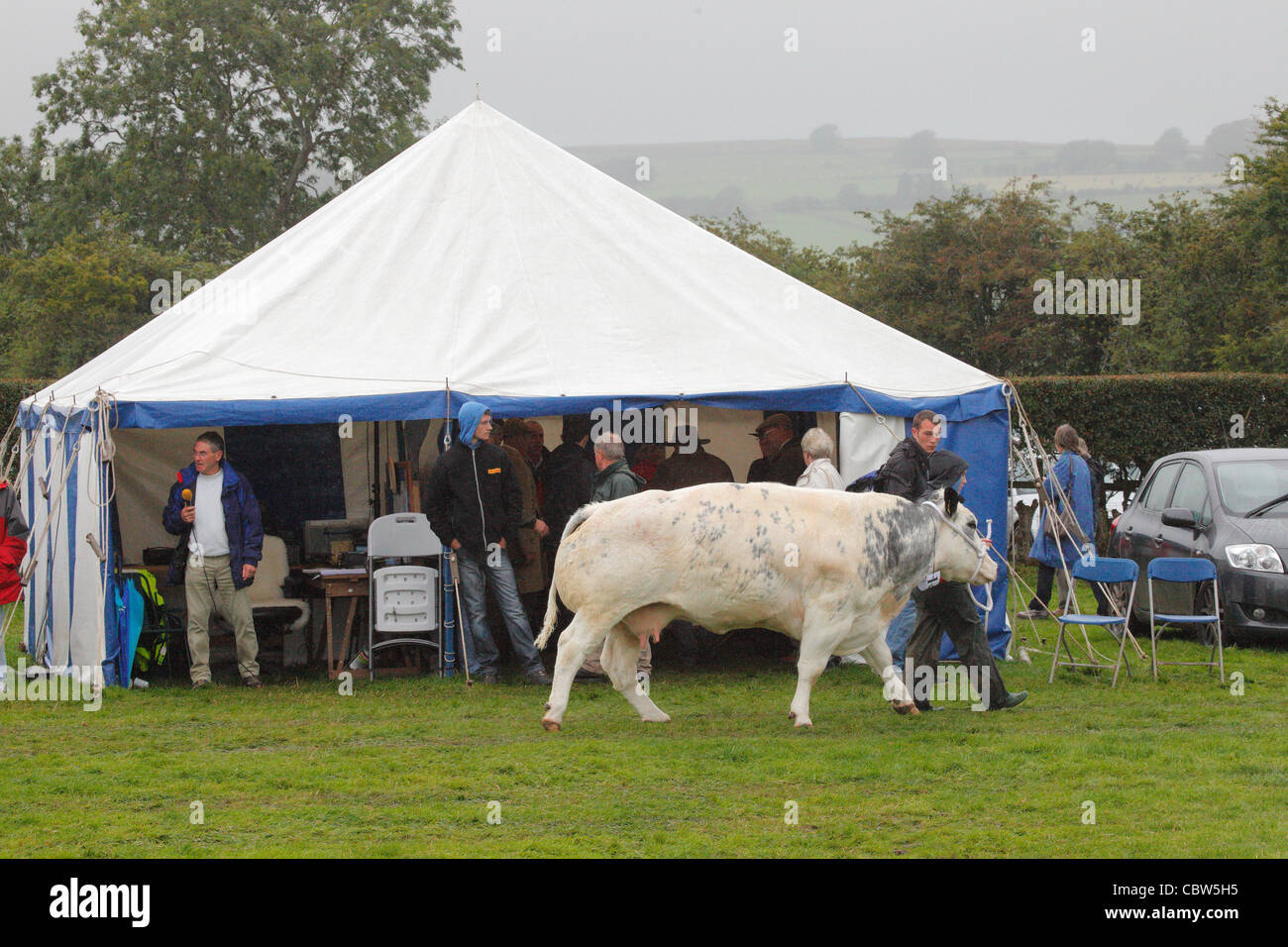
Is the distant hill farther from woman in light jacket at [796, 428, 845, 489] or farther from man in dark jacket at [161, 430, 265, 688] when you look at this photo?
man in dark jacket at [161, 430, 265, 688]

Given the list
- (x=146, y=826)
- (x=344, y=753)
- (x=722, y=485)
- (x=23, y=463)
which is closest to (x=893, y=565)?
(x=722, y=485)

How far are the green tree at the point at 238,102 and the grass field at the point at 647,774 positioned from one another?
96.7ft

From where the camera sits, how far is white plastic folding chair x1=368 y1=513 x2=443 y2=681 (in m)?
10.8

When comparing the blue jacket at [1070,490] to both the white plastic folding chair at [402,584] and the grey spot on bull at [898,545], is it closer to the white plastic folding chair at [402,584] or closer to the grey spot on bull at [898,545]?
the grey spot on bull at [898,545]

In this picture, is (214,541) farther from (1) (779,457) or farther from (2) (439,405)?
(1) (779,457)

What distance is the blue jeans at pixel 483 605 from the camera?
10.6m

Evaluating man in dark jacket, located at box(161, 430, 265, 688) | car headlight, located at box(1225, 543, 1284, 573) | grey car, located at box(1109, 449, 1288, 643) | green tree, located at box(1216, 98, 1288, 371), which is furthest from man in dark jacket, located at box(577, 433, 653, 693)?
green tree, located at box(1216, 98, 1288, 371)

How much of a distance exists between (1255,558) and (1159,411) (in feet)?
26.4

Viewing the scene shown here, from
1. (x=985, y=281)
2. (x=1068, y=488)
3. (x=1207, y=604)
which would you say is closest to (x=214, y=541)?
(x=1068, y=488)

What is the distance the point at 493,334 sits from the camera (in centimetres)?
1141

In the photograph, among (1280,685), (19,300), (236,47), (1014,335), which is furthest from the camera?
(236,47)

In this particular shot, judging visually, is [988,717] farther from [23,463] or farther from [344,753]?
[23,463]

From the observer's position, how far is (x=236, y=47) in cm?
3684
